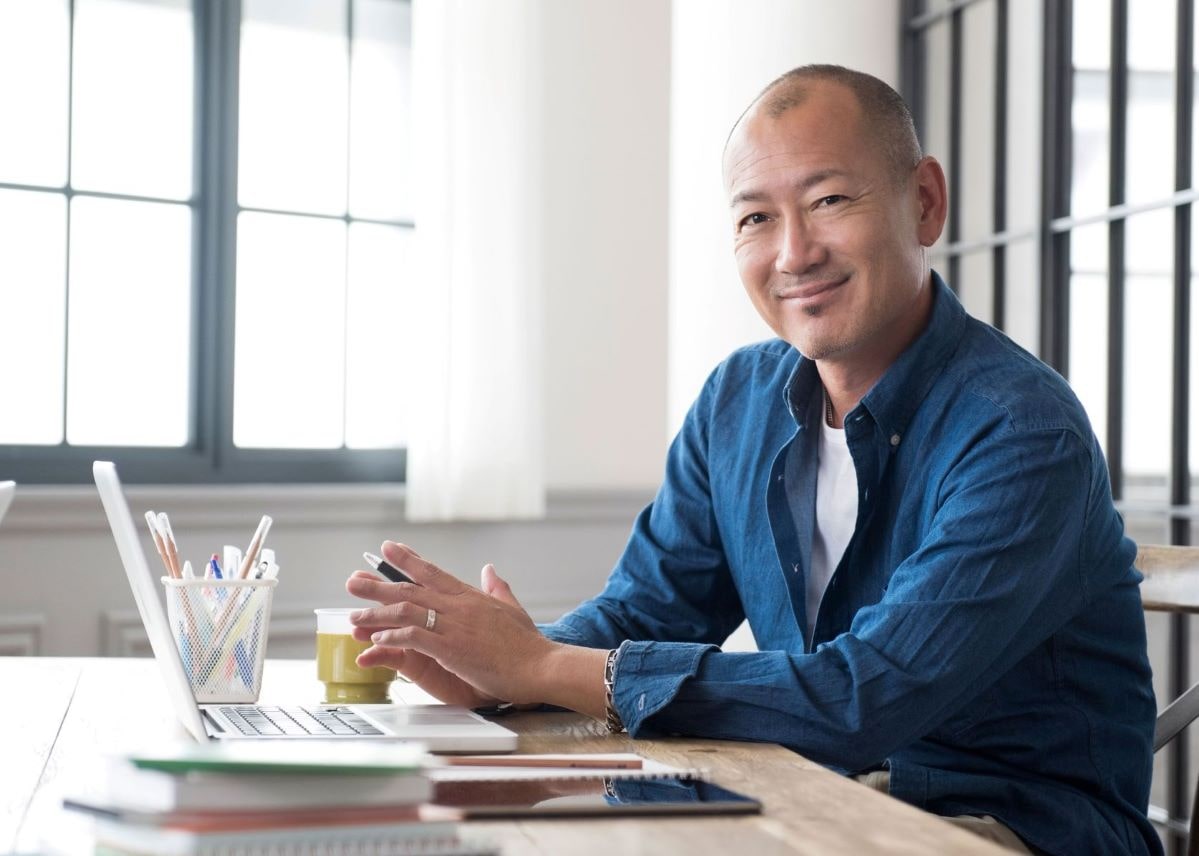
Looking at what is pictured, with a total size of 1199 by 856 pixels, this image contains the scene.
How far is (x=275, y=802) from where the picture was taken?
643 millimetres

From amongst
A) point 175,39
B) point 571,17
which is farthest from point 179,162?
point 571,17

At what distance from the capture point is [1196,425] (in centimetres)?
263

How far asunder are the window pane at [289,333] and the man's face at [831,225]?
195cm

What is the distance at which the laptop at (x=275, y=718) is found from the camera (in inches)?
41.1

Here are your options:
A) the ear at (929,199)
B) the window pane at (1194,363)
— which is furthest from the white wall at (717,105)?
the ear at (929,199)

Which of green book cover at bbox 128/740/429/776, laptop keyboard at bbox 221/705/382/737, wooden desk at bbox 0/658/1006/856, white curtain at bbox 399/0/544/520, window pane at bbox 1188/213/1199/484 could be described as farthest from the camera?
white curtain at bbox 399/0/544/520

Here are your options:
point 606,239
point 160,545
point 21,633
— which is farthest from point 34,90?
point 160,545

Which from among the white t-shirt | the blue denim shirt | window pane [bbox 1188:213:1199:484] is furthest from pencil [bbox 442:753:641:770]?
window pane [bbox 1188:213:1199:484]

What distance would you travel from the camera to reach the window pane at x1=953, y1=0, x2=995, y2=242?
326 centimetres

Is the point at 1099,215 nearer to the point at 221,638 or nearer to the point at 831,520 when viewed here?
the point at 831,520

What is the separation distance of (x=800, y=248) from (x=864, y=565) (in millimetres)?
349

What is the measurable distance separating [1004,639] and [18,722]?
87 cm

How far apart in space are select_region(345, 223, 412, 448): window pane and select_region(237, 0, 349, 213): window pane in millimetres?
125

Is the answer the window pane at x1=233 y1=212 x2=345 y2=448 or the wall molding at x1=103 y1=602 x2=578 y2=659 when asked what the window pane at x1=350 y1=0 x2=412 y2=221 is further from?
the wall molding at x1=103 y1=602 x2=578 y2=659
